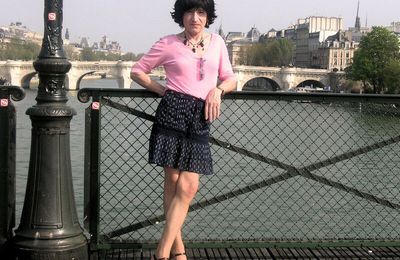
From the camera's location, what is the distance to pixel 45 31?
10.7ft

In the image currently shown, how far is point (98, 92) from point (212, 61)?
79 centimetres

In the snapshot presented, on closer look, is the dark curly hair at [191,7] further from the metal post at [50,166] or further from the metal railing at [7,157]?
the metal railing at [7,157]

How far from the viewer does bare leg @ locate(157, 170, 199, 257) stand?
3229 mm

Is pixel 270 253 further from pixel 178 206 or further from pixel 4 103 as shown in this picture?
pixel 4 103

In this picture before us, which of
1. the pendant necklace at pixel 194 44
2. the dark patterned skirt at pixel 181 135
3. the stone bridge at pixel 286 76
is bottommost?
the stone bridge at pixel 286 76

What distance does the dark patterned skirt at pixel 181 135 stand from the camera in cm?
Answer: 320

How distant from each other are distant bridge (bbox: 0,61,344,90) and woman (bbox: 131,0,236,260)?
182ft

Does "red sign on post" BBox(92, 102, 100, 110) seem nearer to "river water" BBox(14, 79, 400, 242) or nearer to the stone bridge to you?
"river water" BBox(14, 79, 400, 242)

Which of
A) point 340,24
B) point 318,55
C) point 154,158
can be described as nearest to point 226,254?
point 154,158

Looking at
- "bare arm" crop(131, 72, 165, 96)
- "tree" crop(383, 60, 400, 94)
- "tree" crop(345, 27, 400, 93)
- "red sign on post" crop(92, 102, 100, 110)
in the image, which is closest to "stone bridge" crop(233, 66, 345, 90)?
"tree" crop(345, 27, 400, 93)

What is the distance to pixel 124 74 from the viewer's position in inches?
2512

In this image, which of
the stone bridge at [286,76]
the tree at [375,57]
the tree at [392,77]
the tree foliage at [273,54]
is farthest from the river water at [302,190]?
the tree foliage at [273,54]

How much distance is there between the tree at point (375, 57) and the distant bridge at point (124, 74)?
1320 cm

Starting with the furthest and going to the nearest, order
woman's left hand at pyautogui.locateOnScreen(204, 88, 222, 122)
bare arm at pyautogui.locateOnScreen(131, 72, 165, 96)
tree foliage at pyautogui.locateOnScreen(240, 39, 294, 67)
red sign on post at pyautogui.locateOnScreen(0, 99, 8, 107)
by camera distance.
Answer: tree foliage at pyautogui.locateOnScreen(240, 39, 294, 67)
red sign on post at pyautogui.locateOnScreen(0, 99, 8, 107)
bare arm at pyautogui.locateOnScreen(131, 72, 165, 96)
woman's left hand at pyautogui.locateOnScreen(204, 88, 222, 122)
